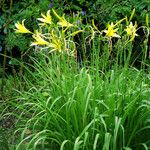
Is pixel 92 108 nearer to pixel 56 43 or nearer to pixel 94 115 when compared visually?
pixel 94 115

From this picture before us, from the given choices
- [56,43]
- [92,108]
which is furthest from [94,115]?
[56,43]

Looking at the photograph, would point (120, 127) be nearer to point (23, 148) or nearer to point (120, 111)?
point (120, 111)

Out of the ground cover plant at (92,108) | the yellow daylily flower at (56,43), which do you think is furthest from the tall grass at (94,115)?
the yellow daylily flower at (56,43)

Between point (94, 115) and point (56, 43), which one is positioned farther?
point (56, 43)

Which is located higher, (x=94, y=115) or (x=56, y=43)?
(x=56, y=43)

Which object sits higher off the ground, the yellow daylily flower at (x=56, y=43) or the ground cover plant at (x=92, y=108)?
the yellow daylily flower at (x=56, y=43)

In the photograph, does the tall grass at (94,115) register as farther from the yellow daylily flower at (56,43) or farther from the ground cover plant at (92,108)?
the yellow daylily flower at (56,43)

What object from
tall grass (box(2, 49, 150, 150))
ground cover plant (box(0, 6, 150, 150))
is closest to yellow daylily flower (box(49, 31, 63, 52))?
ground cover plant (box(0, 6, 150, 150))

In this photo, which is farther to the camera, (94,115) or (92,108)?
(92,108)

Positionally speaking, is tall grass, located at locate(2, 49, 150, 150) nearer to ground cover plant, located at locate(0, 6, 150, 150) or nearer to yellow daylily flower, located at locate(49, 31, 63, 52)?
ground cover plant, located at locate(0, 6, 150, 150)

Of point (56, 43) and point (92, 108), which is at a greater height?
point (56, 43)

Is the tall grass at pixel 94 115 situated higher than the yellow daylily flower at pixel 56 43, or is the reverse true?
the yellow daylily flower at pixel 56 43

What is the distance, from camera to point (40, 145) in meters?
3.62

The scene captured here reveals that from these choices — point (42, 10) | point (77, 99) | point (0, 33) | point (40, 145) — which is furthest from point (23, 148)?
point (0, 33)
